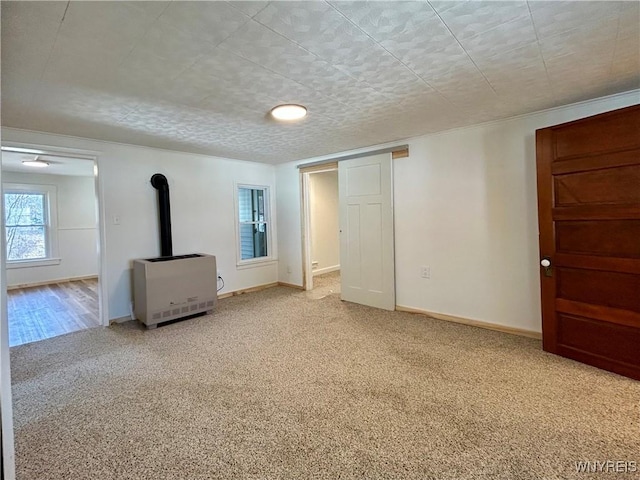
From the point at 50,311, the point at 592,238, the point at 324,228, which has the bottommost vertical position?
the point at 50,311

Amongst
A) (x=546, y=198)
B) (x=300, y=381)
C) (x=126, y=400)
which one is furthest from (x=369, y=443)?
(x=546, y=198)

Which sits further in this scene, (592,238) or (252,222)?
(252,222)

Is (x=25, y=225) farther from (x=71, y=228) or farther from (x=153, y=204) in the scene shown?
(x=153, y=204)

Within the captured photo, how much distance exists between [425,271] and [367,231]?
0.93 meters

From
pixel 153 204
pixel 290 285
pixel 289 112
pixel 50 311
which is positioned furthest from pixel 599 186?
pixel 50 311

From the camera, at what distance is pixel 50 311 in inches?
172

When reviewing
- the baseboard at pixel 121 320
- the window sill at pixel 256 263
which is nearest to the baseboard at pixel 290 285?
the window sill at pixel 256 263

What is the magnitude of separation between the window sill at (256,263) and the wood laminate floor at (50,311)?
2.02 metres

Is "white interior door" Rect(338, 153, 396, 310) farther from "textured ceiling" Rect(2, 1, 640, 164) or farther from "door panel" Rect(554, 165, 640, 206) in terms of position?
"door panel" Rect(554, 165, 640, 206)

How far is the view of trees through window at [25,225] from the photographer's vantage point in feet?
19.7

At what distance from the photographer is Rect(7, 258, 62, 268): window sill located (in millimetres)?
5887

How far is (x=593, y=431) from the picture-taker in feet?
5.70

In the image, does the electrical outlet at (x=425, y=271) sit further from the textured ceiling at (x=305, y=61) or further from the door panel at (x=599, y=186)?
the textured ceiling at (x=305, y=61)

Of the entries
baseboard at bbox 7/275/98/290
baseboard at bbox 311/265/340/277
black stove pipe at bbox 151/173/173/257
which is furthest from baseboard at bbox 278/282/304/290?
baseboard at bbox 7/275/98/290
